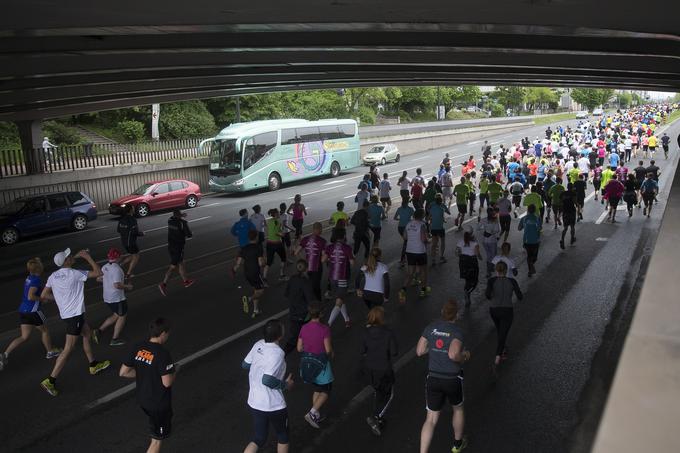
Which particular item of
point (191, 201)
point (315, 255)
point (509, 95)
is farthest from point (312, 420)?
point (509, 95)

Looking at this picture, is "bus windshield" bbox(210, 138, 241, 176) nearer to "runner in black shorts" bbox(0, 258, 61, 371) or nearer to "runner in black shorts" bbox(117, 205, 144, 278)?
"runner in black shorts" bbox(117, 205, 144, 278)

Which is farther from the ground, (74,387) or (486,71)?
(486,71)

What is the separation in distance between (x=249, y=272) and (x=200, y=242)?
9183 millimetres

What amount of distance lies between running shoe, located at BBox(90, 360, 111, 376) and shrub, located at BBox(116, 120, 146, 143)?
3698 cm

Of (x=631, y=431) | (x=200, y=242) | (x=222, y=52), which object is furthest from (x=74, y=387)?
(x=200, y=242)

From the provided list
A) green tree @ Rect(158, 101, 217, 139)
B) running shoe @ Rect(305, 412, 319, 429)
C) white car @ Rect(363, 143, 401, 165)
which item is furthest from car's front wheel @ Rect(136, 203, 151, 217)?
running shoe @ Rect(305, 412, 319, 429)

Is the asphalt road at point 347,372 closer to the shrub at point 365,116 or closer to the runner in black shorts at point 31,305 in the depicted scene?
the runner in black shorts at point 31,305

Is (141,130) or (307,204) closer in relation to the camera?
(307,204)

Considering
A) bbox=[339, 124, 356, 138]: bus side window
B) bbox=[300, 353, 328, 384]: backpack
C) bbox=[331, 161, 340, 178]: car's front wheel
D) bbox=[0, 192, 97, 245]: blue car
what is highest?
bbox=[339, 124, 356, 138]: bus side window

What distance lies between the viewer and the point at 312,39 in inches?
539

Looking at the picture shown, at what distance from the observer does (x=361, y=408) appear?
7539 mm

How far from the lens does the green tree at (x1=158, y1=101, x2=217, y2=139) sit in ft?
152

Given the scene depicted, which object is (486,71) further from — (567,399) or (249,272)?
(567,399)

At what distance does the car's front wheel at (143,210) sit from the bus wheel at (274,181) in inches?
335
